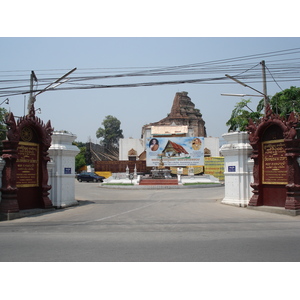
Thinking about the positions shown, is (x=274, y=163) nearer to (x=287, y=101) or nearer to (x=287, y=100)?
(x=287, y=101)

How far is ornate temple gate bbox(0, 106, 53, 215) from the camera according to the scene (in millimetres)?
11859

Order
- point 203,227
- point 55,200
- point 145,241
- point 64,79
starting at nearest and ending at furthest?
point 145,241 < point 203,227 < point 55,200 < point 64,79

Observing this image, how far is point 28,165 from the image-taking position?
1299 centimetres

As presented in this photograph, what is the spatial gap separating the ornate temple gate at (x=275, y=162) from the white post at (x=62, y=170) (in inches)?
310

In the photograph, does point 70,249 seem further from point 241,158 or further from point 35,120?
point 241,158

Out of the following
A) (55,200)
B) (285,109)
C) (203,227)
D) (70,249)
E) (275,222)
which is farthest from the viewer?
(285,109)

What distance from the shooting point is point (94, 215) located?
12.4 meters

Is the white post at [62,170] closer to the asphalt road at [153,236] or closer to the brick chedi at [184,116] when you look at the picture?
the asphalt road at [153,236]

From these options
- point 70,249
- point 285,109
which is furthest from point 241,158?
point 70,249

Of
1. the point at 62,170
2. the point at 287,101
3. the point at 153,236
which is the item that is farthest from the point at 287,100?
the point at 153,236

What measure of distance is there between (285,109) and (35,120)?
14.5 metres

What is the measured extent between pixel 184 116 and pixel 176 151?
17.1m

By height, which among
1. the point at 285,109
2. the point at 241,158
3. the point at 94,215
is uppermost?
the point at 285,109

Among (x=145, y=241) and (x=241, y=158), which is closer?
(x=145, y=241)
